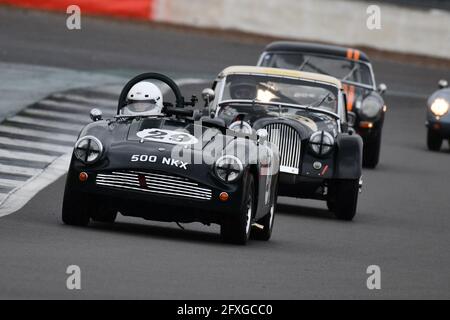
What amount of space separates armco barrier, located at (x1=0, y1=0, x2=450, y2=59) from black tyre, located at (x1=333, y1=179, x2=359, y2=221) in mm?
26542

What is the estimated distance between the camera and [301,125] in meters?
15.7

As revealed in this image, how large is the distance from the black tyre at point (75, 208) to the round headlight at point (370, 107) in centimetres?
965

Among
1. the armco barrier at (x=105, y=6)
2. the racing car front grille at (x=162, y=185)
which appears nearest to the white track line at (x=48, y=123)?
the racing car front grille at (x=162, y=185)

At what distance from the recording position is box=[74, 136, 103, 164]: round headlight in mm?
11914

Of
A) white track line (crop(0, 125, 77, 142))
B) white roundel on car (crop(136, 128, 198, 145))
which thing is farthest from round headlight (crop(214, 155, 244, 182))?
white track line (crop(0, 125, 77, 142))

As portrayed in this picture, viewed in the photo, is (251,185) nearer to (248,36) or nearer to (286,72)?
(286,72)

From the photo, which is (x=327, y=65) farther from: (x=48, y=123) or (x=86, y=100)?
(x=86, y=100)

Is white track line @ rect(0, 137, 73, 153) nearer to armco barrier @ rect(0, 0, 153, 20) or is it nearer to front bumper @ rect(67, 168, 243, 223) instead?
front bumper @ rect(67, 168, 243, 223)

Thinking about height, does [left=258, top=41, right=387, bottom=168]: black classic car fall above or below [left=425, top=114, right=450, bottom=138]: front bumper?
above

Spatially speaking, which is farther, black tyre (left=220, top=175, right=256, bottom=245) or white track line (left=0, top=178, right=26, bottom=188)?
white track line (left=0, top=178, right=26, bottom=188)

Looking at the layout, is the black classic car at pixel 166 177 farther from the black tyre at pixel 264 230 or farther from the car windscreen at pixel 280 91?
the car windscreen at pixel 280 91

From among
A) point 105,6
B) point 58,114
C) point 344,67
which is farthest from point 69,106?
point 105,6

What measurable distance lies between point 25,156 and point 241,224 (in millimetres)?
6346

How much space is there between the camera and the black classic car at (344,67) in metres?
21.6
